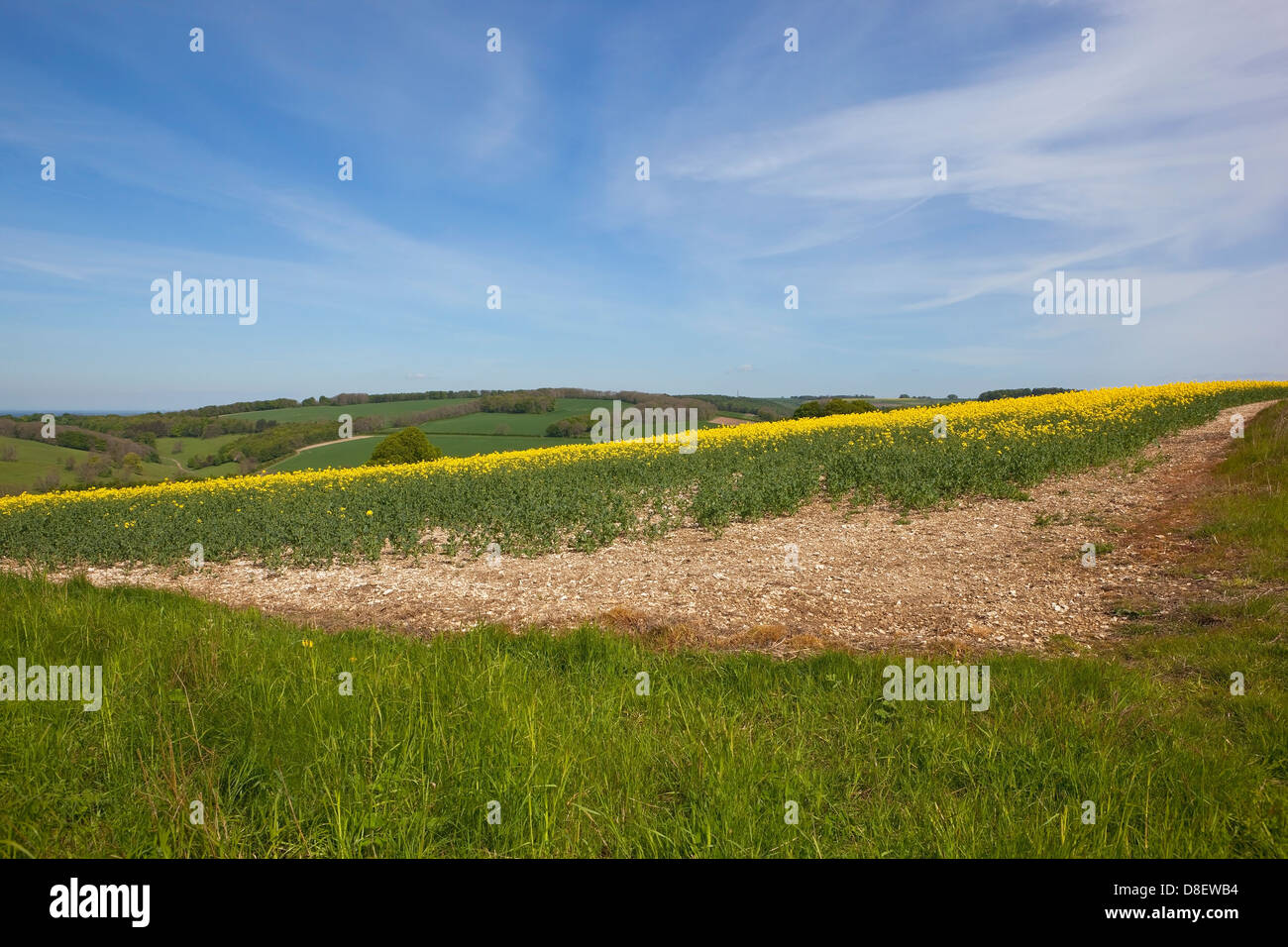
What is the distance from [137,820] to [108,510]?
17846 millimetres

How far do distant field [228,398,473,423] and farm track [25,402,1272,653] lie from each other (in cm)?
4156

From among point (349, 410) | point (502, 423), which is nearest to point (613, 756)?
point (502, 423)

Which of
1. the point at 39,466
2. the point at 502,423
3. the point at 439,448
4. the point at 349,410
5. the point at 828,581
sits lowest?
the point at 828,581

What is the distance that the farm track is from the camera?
652 centimetres

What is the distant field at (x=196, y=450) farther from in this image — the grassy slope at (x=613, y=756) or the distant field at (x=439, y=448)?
the grassy slope at (x=613, y=756)

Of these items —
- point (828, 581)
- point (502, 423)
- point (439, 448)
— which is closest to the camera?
point (828, 581)

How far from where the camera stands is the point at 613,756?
10.6ft

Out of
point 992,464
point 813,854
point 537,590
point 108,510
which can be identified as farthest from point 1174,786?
point 108,510

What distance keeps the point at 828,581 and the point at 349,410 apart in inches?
2191

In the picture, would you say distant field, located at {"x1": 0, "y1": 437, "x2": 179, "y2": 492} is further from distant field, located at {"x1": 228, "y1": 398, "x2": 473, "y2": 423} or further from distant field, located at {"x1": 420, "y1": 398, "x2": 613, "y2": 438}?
distant field, located at {"x1": 228, "y1": 398, "x2": 473, "y2": 423}

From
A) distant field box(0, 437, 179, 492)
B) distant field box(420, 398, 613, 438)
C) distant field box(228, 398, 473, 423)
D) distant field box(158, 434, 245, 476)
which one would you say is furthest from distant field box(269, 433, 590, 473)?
distant field box(228, 398, 473, 423)

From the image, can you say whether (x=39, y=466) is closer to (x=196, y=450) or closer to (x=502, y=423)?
(x=196, y=450)

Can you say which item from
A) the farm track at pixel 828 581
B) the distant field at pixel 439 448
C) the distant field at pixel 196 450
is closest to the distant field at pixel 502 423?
the distant field at pixel 439 448
